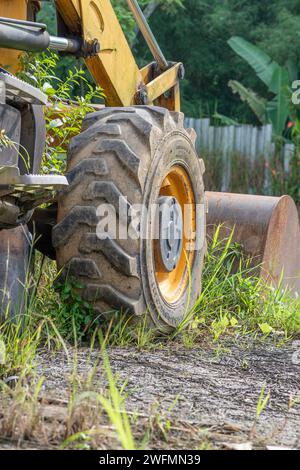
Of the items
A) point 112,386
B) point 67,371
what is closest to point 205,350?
point 67,371

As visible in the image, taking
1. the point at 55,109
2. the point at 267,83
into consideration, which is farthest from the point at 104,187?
the point at 267,83

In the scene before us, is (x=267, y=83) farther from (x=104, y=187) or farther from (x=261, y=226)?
(x=104, y=187)

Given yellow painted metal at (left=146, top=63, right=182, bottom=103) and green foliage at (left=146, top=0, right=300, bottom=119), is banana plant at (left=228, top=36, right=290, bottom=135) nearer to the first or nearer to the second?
green foliage at (left=146, top=0, right=300, bottom=119)

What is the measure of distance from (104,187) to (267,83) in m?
12.8

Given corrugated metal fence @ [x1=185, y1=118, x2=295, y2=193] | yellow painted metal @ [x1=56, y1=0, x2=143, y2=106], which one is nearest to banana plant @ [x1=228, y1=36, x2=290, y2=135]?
corrugated metal fence @ [x1=185, y1=118, x2=295, y2=193]

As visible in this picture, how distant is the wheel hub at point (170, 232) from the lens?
199 inches

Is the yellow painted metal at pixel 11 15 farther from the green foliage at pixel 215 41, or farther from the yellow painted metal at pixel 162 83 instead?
the green foliage at pixel 215 41

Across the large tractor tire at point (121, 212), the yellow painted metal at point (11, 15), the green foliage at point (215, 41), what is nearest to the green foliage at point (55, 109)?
the yellow painted metal at point (11, 15)

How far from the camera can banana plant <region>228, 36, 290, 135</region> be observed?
16.6 metres

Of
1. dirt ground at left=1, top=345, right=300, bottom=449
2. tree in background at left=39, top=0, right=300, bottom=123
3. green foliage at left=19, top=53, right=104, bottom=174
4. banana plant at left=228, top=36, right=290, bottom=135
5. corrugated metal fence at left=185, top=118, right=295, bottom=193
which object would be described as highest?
tree in background at left=39, top=0, right=300, bottom=123

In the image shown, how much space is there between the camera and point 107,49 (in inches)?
218

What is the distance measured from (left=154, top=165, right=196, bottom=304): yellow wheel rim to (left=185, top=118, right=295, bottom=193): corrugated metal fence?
9927mm

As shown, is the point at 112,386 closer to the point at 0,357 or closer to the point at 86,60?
the point at 0,357

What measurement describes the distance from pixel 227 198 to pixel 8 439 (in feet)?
13.2
